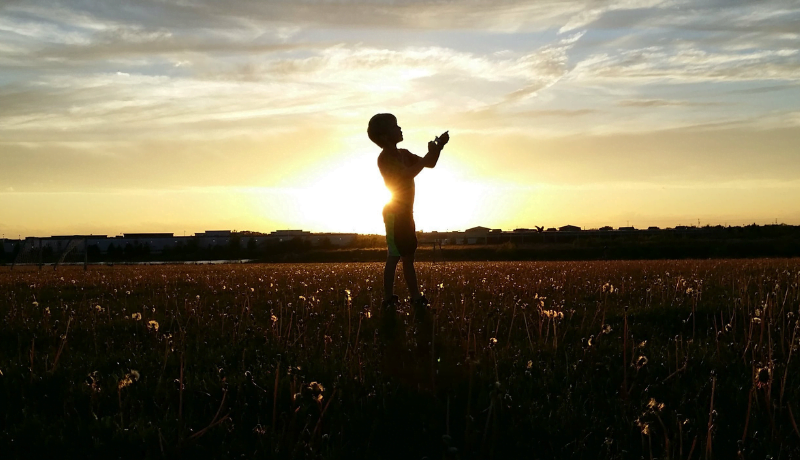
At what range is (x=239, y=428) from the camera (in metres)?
3.83

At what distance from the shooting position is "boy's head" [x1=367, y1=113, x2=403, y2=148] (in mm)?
8438

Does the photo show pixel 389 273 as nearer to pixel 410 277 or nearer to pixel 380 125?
pixel 410 277

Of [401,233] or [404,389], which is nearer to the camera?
[404,389]

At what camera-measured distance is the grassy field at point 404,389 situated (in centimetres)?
353

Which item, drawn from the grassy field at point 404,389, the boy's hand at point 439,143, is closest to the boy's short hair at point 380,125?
the boy's hand at point 439,143

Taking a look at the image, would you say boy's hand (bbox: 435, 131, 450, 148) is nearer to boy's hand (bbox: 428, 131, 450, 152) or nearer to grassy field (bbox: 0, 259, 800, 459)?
boy's hand (bbox: 428, 131, 450, 152)

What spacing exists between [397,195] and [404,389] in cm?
420

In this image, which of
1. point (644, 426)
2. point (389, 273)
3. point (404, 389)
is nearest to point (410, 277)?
point (389, 273)

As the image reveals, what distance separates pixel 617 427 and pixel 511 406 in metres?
0.61

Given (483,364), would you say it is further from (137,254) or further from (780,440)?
(137,254)

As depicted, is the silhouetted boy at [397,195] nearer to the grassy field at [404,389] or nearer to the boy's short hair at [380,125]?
the boy's short hair at [380,125]

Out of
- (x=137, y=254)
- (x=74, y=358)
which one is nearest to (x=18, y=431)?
(x=74, y=358)

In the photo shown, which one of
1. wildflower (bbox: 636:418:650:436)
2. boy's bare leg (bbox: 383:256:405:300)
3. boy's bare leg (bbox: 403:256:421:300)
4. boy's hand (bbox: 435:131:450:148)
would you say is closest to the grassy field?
wildflower (bbox: 636:418:650:436)

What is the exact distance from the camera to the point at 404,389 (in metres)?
4.40
